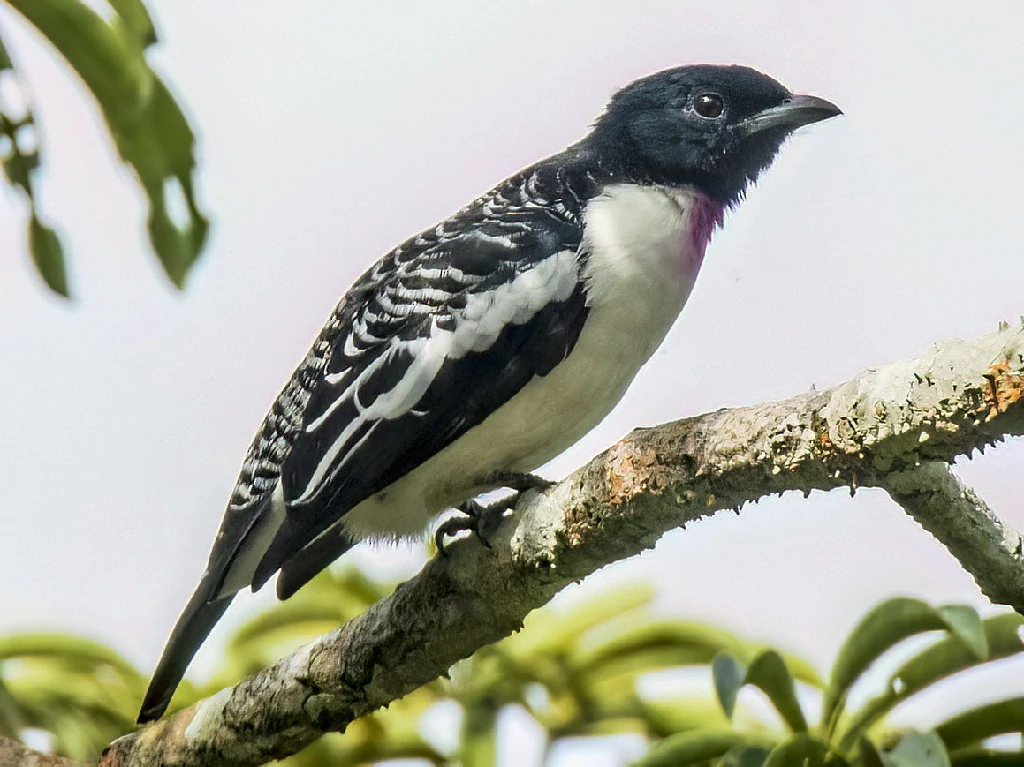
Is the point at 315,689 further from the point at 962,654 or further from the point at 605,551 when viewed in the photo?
the point at 962,654

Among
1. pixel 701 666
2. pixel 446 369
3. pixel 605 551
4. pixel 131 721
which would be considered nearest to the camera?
pixel 605 551

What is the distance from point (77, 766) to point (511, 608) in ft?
3.75

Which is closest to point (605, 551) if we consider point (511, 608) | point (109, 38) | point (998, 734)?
point (511, 608)

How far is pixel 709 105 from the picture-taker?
3.58 meters

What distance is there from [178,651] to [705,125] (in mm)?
2078

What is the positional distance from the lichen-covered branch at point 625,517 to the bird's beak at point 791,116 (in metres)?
1.57

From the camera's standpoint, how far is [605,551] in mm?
2285

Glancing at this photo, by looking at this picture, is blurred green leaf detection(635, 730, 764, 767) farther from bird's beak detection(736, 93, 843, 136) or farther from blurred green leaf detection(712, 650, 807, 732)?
bird's beak detection(736, 93, 843, 136)

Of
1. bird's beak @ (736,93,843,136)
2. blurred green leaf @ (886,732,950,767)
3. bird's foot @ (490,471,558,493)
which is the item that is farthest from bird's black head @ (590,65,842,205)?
blurred green leaf @ (886,732,950,767)

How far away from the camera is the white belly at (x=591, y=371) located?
2.96 metres

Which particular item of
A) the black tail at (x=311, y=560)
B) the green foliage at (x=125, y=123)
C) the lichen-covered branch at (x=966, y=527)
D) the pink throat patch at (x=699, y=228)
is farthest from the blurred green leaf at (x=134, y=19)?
the lichen-covered branch at (x=966, y=527)

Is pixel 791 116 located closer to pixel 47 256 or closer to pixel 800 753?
pixel 800 753

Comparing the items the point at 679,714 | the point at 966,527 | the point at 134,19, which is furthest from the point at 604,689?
the point at 134,19

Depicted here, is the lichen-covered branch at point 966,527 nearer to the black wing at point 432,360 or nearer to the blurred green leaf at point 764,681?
the blurred green leaf at point 764,681
